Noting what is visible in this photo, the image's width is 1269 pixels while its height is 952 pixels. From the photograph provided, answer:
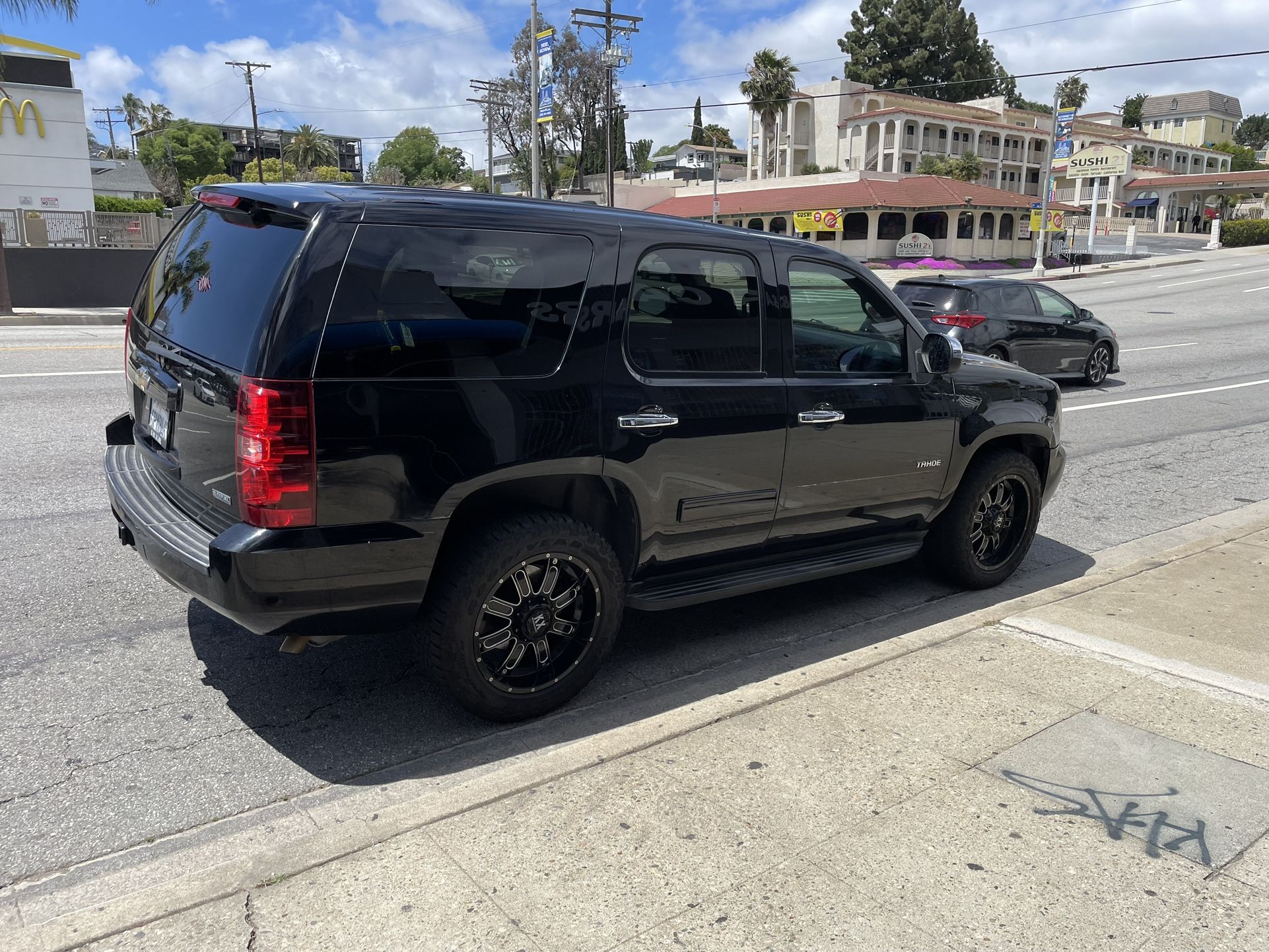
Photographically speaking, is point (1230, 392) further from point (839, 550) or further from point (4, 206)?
point (4, 206)

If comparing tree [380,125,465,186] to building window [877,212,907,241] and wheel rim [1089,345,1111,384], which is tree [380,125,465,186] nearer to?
building window [877,212,907,241]

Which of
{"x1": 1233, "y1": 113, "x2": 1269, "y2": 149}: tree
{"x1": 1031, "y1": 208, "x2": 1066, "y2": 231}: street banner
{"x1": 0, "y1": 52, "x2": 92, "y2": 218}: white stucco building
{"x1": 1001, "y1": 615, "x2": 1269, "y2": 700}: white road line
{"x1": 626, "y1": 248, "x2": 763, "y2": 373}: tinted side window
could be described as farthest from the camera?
{"x1": 1233, "y1": 113, "x2": 1269, "y2": 149}: tree

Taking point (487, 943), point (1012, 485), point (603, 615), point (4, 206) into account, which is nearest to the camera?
point (487, 943)

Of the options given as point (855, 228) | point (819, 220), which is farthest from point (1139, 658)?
point (855, 228)

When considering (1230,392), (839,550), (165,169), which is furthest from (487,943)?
(165,169)

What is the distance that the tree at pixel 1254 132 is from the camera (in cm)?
15688

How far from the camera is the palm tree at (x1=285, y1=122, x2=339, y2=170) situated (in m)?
111

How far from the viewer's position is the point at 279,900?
274cm

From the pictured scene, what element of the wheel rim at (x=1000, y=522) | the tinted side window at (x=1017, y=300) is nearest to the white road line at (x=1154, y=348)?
A: the tinted side window at (x=1017, y=300)

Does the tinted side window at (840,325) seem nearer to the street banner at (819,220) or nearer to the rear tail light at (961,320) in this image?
the rear tail light at (961,320)

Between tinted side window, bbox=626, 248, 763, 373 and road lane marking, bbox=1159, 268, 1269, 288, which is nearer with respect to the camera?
tinted side window, bbox=626, 248, 763, 373

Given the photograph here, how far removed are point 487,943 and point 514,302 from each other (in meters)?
2.09

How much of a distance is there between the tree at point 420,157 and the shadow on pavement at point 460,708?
440 ft

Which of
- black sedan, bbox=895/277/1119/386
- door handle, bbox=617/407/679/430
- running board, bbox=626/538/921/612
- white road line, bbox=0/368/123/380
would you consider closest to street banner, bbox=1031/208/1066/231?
black sedan, bbox=895/277/1119/386
